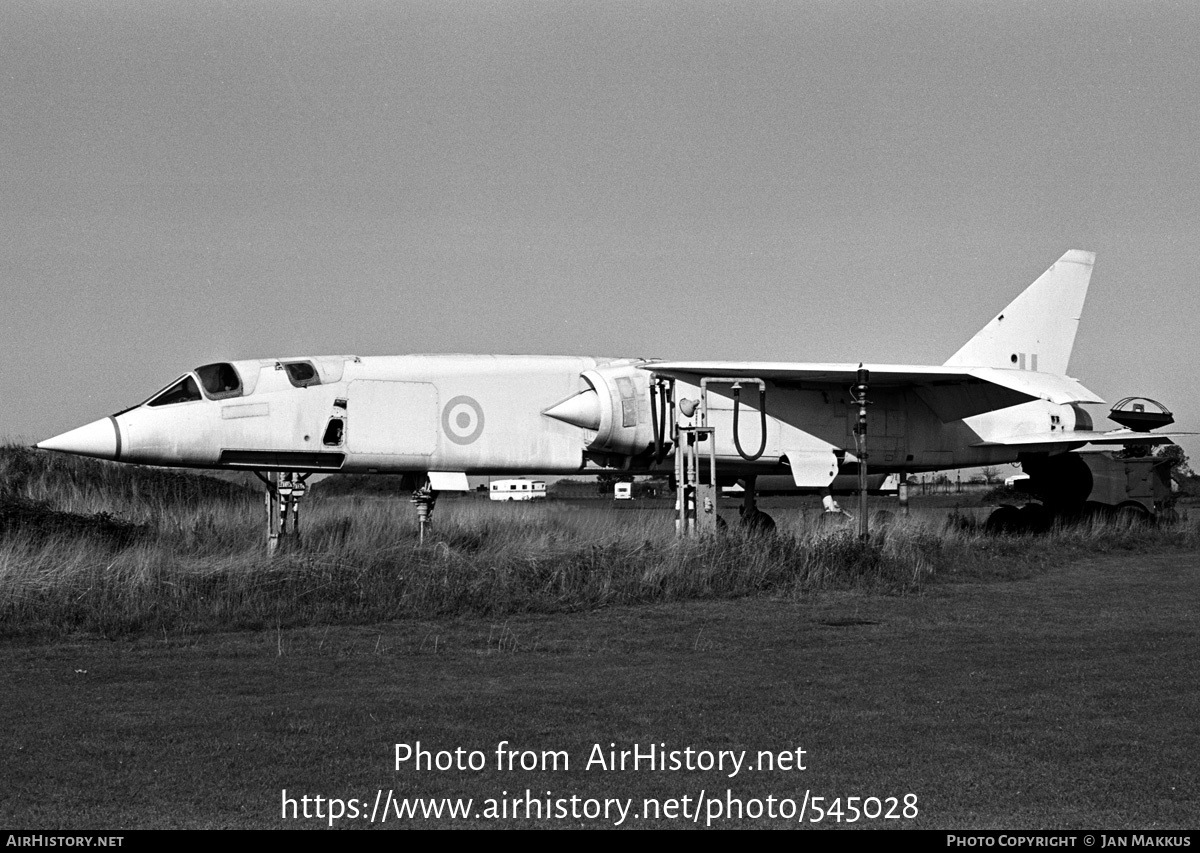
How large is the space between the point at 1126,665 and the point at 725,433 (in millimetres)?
10063

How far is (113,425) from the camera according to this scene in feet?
47.5

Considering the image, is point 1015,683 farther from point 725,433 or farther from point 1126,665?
point 725,433

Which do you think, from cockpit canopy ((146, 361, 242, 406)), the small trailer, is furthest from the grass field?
the small trailer

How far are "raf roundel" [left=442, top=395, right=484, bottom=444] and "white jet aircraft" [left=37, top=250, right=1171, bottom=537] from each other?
0.02m

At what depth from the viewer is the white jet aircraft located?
50.1ft

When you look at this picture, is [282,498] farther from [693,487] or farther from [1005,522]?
[1005,522]

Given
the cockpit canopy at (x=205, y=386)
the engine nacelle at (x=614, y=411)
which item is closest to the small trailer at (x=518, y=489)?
the engine nacelle at (x=614, y=411)

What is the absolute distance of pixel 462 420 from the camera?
651 inches

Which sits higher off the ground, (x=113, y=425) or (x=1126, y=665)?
(x=113, y=425)

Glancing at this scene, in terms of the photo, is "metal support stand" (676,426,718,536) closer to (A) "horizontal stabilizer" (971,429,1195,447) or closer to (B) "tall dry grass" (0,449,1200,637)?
(B) "tall dry grass" (0,449,1200,637)

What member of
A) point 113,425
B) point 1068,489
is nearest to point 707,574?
point 113,425

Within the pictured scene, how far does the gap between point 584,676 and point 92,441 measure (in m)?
8.75
